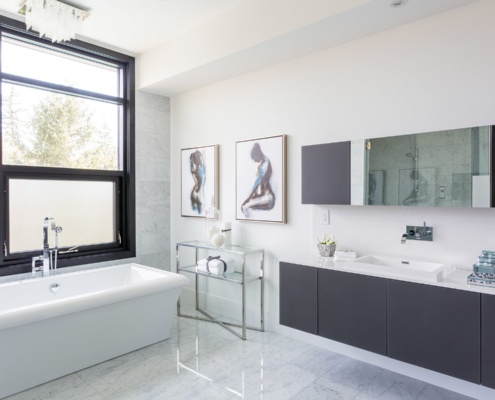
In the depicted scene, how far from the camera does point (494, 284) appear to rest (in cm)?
206

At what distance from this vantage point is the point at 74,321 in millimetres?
2674

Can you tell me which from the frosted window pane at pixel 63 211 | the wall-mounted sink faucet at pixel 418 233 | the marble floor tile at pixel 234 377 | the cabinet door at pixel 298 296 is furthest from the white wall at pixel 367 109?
the frosted window pane at pixel 63 211

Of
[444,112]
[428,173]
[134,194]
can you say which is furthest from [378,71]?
[134,194]

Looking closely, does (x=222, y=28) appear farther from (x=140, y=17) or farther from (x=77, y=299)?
(x=77, y=299)

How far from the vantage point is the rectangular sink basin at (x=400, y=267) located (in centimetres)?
227

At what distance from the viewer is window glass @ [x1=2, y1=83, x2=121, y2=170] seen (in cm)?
338

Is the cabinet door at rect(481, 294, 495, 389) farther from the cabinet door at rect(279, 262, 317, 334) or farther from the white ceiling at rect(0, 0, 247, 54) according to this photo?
the white ceiling at rect(0, 0, 247, 54)

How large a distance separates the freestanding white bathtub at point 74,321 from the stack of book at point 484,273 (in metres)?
2.30

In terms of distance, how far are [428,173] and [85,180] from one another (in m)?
3.38

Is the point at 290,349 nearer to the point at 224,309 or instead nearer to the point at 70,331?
the point at 224,309

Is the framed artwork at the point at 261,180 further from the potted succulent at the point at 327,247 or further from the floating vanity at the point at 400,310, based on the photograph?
the floating vanity at the point at 400,310

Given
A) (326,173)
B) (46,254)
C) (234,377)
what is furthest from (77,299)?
(326,173)

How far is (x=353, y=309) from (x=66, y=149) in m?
3.21

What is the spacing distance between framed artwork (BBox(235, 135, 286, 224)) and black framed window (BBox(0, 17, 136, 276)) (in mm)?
1385
